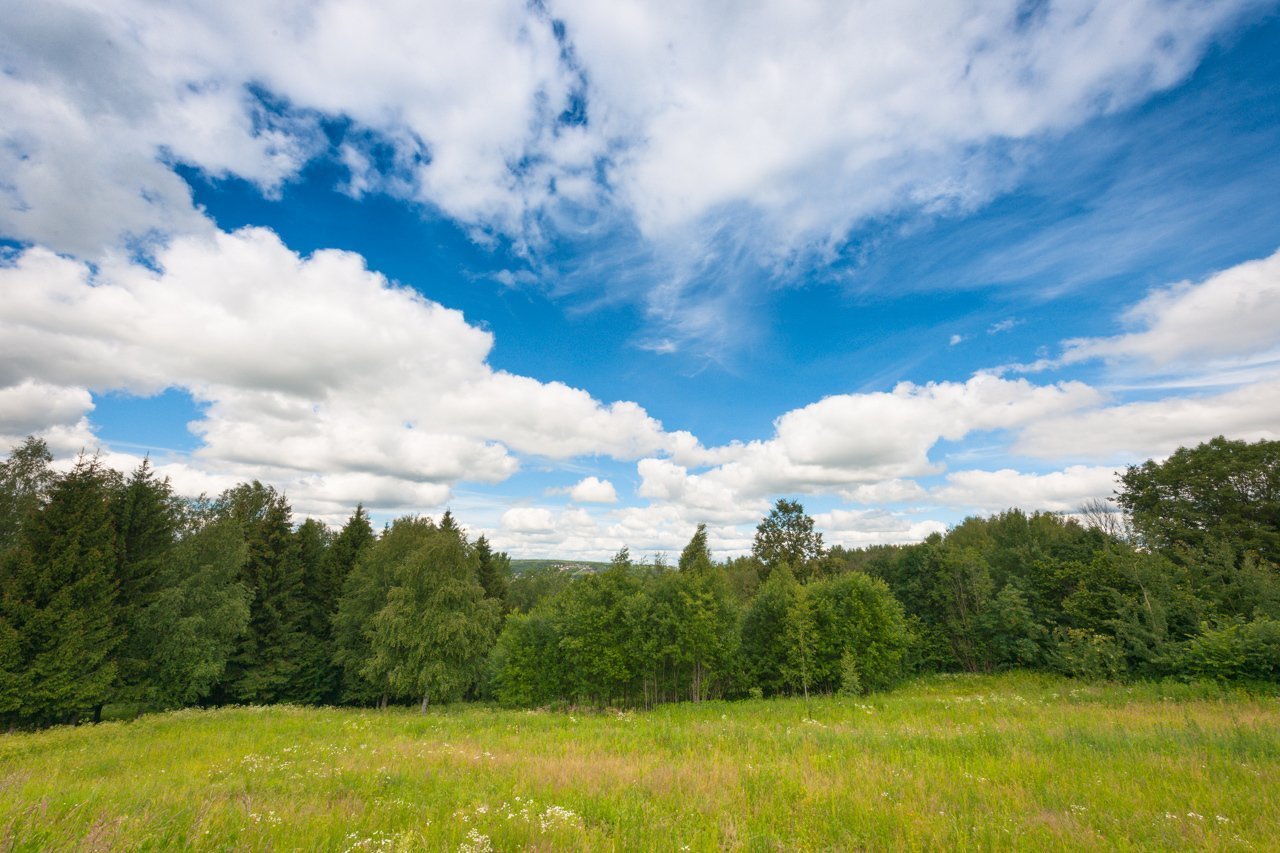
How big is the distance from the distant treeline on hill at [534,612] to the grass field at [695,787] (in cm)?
939

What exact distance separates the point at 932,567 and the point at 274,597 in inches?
2151

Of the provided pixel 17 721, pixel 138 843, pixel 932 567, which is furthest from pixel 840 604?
pixel 17 721

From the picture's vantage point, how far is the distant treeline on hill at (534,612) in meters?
21.4

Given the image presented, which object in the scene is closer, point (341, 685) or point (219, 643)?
point (219, 643)

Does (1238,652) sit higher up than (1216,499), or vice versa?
(1216,499)

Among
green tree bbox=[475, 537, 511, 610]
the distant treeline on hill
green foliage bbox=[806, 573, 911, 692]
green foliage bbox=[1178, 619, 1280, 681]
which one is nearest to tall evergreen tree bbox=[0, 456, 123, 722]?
the distant treeline on hill

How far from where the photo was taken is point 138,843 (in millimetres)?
5234

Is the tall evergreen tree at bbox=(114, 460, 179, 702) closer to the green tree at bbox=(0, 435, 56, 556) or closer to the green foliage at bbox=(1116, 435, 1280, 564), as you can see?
the green tree at bbox=(0, 435, 56, 556)

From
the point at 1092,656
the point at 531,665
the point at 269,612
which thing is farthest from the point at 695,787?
the point at 269,612

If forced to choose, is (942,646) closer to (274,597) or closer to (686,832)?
(686,832)

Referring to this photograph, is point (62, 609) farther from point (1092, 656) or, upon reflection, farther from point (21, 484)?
point (1092, 656)

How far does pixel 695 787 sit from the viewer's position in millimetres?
8195

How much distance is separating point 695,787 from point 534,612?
75.4 feet

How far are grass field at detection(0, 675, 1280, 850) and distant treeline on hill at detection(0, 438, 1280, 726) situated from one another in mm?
9387
